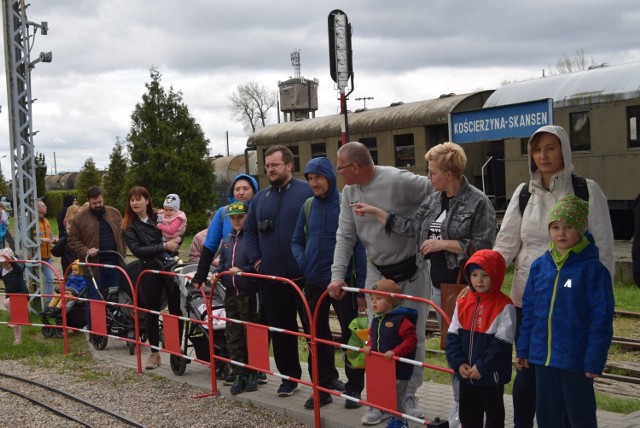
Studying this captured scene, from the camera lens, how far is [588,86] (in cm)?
1759

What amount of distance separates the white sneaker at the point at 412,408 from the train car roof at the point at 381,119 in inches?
547

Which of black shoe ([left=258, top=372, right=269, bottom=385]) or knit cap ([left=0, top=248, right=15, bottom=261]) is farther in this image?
knit cap ([left=0, top=248, right=15, bottom=261])

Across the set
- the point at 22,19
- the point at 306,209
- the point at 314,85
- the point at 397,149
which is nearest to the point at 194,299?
the point at 306,209

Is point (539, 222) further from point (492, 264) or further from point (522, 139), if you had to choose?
point (522, 139)

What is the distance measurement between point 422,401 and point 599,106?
11897 millimetres

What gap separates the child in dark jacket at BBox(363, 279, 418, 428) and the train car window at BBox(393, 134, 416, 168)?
52.6ft

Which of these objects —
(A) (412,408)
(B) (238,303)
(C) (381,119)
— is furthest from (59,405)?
(C) (381,119)

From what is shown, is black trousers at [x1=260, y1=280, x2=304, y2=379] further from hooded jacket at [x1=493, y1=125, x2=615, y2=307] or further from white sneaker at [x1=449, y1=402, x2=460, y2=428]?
hooded jacket at [x1=493, y1=125, x2=615, y2=307]

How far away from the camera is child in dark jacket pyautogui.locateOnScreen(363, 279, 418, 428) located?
18.5 feet

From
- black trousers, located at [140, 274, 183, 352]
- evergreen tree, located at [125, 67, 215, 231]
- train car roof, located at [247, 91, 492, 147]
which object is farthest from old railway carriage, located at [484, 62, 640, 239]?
evergreen tree, located at [125, 67, 215, 231]

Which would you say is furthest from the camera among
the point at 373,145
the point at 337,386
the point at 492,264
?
the point at 373,145

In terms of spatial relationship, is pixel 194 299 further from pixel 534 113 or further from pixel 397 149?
pixel 397 149

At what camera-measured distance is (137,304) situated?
964 cm

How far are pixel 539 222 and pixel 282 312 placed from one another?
2.87 metres
